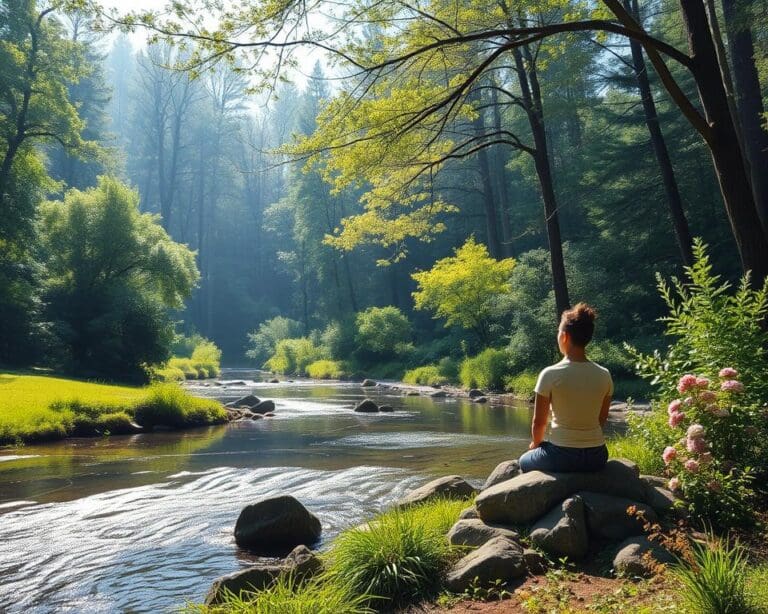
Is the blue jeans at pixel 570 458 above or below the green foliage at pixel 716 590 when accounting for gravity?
above

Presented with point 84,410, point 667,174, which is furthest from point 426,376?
point 84,410

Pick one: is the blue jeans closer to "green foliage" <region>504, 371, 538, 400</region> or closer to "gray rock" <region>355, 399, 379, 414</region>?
"gray rock" <region>355, 399, 379, 414</region>

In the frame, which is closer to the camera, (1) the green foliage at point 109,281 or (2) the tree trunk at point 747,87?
(2) the tree trunk at point 747,87

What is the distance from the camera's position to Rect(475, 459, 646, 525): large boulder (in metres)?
5.24

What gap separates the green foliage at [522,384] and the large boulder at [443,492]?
48.6 feet

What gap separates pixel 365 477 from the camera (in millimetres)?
10695

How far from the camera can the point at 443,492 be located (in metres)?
7.50

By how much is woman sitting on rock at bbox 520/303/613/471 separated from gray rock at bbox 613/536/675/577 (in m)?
0.75

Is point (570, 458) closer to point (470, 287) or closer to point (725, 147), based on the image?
point (725, 147)

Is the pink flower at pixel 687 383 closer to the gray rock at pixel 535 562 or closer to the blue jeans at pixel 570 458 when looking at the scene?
the blue jeans at pixel 570 458

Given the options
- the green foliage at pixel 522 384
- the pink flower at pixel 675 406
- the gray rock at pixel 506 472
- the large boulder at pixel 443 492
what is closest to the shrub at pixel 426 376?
the green foliage at pixel 522 384

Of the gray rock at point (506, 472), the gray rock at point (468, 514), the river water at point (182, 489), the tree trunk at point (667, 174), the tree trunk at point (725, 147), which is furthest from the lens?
the tree trunk at point (667, 174)

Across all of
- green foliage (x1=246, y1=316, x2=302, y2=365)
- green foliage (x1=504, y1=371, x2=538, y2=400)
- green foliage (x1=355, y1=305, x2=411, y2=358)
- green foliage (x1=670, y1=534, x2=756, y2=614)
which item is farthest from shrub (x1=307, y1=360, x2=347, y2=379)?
green foliage (x1=670, y1=534, x2=756, y2=614)

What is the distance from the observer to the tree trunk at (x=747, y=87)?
36.1 ft
